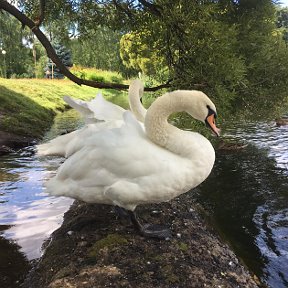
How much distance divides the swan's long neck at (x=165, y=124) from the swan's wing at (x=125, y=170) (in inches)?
4.0

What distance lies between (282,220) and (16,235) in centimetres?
459

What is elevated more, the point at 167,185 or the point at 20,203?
the point at 167,185

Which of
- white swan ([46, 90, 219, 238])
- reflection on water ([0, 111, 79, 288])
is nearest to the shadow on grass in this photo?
reflection on water ([0, 111, 79, 288])

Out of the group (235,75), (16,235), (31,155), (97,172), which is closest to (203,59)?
(235,75)

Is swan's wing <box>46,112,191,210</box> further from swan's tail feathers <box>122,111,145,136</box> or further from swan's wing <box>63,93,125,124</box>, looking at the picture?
swan's wing <box>63,93,125,124</box>

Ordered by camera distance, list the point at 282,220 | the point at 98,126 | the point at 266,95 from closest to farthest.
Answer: the point at 98,126
the point at 282,220
the point at 266,95

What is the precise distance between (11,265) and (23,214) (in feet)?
6.40

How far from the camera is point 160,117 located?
4344mm

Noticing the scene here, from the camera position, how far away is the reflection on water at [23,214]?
17.0 ft

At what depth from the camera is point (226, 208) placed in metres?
8.20

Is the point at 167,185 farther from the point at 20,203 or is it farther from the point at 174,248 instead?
the point at 20,203

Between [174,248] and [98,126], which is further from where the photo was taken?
[98,126]

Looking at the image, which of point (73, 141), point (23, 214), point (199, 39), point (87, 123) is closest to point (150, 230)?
point (73, 141)

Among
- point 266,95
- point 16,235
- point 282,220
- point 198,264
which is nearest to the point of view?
point 198,264
